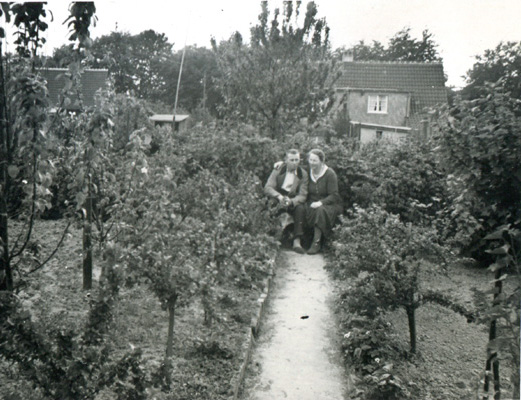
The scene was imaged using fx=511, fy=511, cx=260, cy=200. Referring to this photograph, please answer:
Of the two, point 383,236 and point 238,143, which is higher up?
point 238,143

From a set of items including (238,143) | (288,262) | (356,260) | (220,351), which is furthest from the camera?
(238,143)

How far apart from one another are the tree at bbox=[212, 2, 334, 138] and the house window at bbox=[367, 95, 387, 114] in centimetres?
1584

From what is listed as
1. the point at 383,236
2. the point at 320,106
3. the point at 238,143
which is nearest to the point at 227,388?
the point at 383,236

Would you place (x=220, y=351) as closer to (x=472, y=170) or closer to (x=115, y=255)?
(x=115, y=255)

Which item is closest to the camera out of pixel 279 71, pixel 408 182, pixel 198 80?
pixel 408 182

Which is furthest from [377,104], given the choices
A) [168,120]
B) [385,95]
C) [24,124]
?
[24,124]

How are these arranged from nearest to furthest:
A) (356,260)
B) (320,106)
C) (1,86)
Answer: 1. (1,86)
2. (356,260)
3. (320,106)

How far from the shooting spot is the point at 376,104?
91.1 feet

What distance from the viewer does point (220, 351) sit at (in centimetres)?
426

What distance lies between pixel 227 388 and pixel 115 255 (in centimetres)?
142

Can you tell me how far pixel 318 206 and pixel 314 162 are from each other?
0.73 metres

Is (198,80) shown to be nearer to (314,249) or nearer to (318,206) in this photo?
(318,206)

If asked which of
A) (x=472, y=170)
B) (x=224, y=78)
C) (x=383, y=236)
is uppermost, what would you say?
(x=224, y=78)

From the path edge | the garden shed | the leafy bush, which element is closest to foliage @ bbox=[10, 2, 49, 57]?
the path edge
